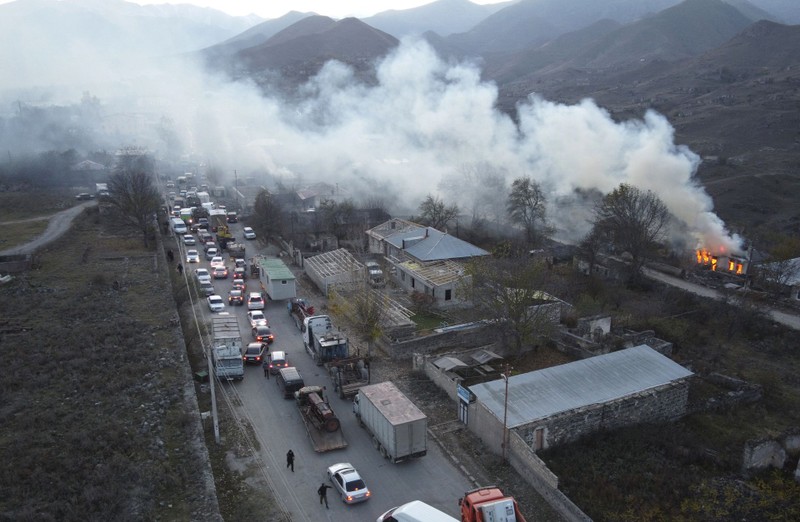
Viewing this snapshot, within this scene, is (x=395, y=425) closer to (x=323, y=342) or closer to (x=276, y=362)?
(x=323, y=342)

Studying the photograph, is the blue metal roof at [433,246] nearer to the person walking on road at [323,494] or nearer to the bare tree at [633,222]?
the bare tree at [633,222]

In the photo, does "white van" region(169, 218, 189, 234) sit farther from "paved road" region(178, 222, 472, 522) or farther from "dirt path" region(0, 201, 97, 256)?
"paved road" region(178, 222, 472, 522)

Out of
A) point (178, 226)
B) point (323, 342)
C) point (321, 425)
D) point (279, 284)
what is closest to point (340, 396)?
point (323, 342)

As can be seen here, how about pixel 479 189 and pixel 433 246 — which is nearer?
pixel 433 246

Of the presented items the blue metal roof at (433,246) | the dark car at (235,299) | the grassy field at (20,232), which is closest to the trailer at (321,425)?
the dark car at (235,299)

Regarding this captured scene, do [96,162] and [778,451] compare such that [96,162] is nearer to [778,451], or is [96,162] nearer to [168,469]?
[168,469]

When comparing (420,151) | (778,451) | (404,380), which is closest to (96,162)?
(420,151)
